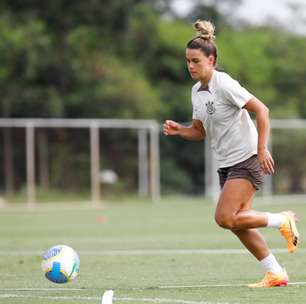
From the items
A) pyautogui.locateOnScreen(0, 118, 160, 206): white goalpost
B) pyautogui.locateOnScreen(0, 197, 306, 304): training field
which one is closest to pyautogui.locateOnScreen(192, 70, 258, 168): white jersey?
pyautogui.locateOnScreen(0, 197, 306, 304): training field

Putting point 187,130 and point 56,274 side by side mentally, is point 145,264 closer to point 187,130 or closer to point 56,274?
point 187,130

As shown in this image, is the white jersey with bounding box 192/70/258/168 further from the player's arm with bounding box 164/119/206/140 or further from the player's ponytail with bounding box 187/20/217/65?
the player's arm with bounding box 164/119/206/140

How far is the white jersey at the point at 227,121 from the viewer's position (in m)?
8.66

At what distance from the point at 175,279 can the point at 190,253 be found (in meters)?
3.08

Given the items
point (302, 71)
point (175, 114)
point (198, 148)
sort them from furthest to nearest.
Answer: point (302, 71), point (175, 114), point (198, 148)

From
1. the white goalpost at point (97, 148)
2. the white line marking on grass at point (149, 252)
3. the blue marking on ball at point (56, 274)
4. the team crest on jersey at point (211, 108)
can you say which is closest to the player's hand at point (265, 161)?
the team crest on jersey at point (211, 108)

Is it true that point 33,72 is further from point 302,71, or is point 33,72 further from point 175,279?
point 175,279

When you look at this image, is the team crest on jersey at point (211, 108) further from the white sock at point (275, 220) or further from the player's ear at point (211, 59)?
the white sock at point (275, 220)

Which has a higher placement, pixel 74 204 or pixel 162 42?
pixel 162 42

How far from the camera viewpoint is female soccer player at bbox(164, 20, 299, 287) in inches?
337

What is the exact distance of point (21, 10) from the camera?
41.0m

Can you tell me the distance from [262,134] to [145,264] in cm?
321

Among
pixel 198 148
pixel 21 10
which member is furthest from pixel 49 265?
pixel 21 10

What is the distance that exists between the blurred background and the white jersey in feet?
72.8
